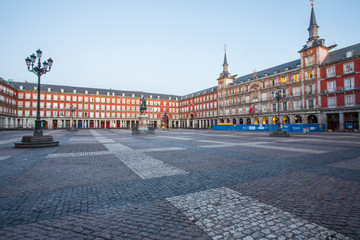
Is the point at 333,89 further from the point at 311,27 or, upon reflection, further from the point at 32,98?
the point at 32,98

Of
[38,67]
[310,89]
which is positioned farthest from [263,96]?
[38,67]

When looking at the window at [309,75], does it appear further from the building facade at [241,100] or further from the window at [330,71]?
the window at [330,71]

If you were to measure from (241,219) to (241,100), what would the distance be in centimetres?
4771

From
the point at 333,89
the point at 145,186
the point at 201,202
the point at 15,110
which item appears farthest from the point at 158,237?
the point at 15,110

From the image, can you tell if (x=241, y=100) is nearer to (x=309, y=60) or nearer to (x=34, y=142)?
(x=309, y=60)

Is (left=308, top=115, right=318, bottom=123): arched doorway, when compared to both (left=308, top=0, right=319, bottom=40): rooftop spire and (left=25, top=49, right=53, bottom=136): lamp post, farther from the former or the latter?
(left=25, top=49, right=53, bottom=136): lamp post

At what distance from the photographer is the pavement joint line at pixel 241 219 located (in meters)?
2.01

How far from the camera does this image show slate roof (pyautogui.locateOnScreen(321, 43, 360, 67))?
27767 millimetres

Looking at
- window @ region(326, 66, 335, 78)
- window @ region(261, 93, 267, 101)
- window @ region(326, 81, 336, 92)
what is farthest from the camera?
window @ region(261, 93, 267, 101)

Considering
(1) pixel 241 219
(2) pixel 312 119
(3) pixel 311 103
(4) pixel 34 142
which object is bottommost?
(1) pixel 241 219

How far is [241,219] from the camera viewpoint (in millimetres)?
2332

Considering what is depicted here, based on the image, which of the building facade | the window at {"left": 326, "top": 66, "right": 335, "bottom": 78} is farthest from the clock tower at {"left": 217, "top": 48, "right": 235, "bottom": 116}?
the window at {"left": 326, "top": 66, "right": 335, "bottom": 78}

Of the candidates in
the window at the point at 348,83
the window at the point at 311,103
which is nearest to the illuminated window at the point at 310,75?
the window at the point at 311,103

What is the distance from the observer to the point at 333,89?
96.6ft
